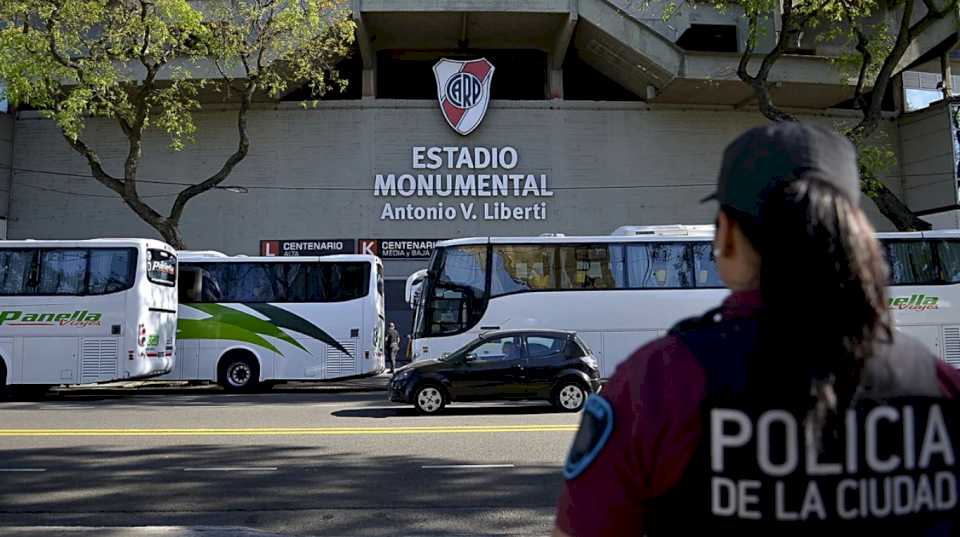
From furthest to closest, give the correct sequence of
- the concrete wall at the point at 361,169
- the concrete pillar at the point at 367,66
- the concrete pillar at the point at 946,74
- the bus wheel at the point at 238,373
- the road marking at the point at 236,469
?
1. the concrete pillar at the point at 946,74
2. the concrete wall at the point at 361,169
3. the concrete pillar at the point at 367,66
4. the bus wheel at the point at 238,373
5. the road marking at the point at 236,469

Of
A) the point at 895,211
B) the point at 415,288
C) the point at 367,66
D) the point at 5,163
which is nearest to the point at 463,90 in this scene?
the point at 367,66

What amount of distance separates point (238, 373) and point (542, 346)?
869 cm

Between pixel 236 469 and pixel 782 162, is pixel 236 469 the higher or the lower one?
the lower one

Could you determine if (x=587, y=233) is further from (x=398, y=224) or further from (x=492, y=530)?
(x=492, y=530)

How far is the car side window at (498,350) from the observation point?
1294 centimetres

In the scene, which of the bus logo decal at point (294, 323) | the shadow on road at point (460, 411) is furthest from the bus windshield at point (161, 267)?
the shadow on road at point (460, 411)

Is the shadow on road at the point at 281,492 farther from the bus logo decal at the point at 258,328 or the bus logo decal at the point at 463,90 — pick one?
the bus logo decal at the point at 463,90

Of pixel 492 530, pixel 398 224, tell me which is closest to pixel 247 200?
pixel 398 224

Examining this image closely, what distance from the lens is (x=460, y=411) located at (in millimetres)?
12984

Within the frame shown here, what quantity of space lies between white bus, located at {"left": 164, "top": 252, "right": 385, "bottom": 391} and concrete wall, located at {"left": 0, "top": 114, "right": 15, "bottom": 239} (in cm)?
1220

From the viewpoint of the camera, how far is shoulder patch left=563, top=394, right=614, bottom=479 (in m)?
1.49

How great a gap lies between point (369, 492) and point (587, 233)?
68.1 feet

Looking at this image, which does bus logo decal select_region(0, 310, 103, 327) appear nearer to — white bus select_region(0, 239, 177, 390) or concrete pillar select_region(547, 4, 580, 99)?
white bus select_region(0, 239, 177, 390)

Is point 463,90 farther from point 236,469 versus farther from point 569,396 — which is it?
point 236,469
